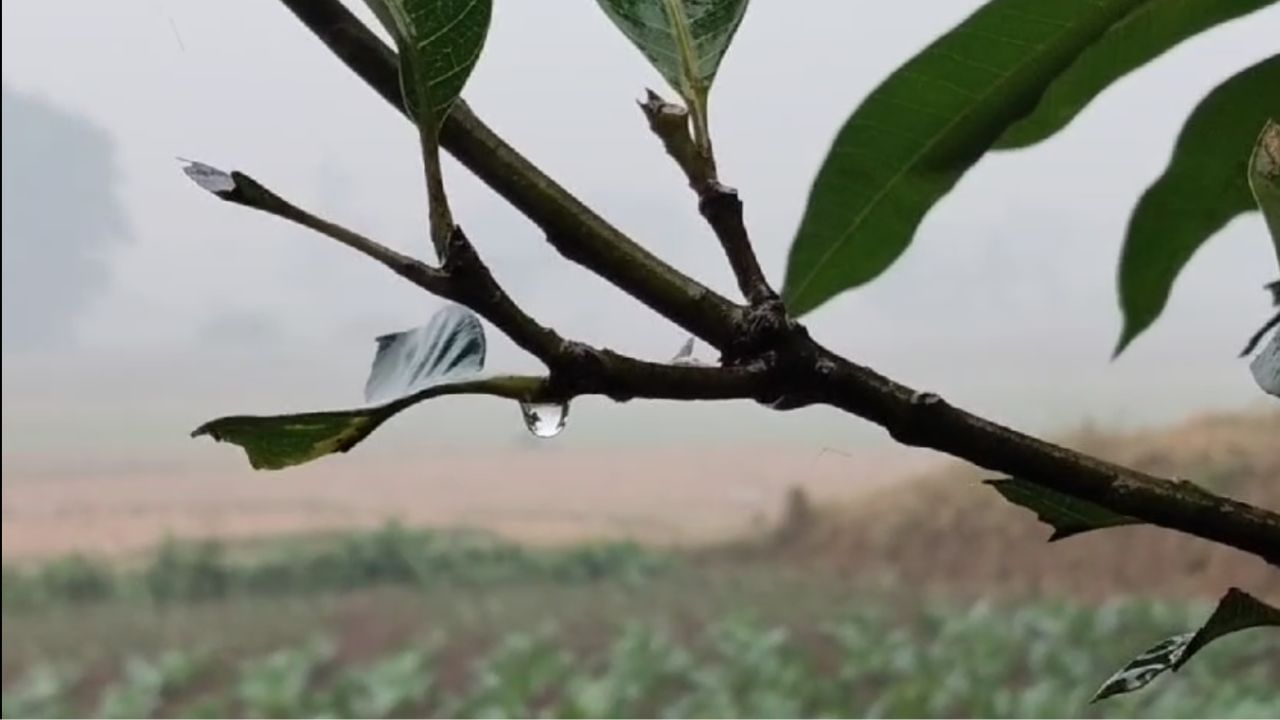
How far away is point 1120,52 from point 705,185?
210mm

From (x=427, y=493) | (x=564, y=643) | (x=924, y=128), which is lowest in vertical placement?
(x=564, y=643)

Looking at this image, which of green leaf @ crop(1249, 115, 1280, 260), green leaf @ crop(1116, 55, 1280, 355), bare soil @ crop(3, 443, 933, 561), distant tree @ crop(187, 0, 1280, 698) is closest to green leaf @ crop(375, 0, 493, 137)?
distant tree @ crop(187, 0, 1280, 698)

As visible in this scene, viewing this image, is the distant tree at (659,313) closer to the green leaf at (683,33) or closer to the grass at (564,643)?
the green leaf at (683,33)

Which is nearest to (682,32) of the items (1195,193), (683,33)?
(683,33)

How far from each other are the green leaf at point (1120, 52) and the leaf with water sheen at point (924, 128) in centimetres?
2

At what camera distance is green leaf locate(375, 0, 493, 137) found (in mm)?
235

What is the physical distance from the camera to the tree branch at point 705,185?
257mm

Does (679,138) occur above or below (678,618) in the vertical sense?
above

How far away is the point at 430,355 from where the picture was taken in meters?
0.25

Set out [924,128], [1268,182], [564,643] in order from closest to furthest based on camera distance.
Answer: [1268,182] → [924,128] → [564,643]

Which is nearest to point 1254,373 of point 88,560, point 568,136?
point 568,136

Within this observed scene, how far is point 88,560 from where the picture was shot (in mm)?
1031

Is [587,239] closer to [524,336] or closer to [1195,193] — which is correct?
[524,336]

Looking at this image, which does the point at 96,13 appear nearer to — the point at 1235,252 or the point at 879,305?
the point at 879,305
